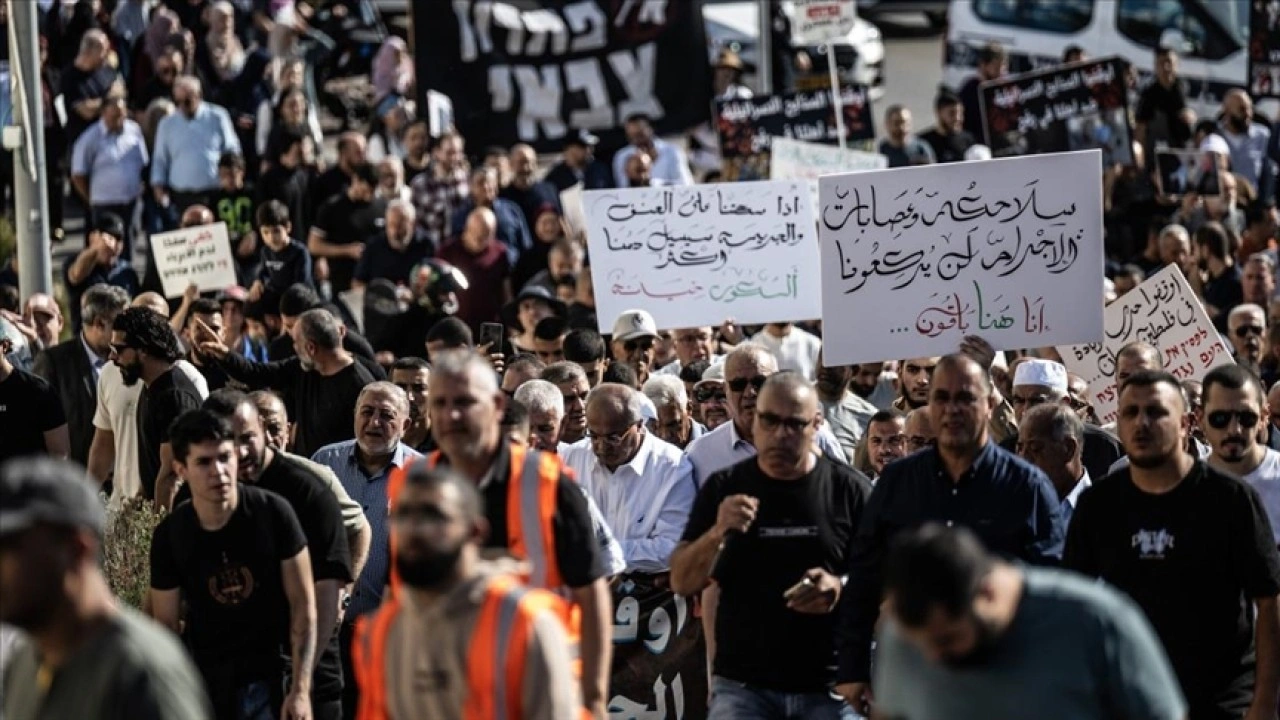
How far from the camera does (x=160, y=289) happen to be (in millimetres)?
16625

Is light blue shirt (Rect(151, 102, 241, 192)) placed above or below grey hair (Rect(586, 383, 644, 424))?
above

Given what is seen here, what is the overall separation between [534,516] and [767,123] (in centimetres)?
1375

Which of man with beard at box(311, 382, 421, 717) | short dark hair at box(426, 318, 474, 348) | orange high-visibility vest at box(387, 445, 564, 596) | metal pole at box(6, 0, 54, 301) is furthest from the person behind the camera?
metal pole at box(6, 0, 54, 301)

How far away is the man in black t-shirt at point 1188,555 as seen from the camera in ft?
24.2

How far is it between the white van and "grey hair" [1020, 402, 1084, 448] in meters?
14.9

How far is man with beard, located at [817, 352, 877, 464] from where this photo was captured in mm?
12070

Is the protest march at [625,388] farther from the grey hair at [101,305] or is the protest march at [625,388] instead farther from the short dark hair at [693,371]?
the short dark hair at [693,371]

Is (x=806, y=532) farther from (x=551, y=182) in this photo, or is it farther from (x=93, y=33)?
→ (x=93, y=33)

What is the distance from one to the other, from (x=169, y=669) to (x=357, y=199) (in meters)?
13.8

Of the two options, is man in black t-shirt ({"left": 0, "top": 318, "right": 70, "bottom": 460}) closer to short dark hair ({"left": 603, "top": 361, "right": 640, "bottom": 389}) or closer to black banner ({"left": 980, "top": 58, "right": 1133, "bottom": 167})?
short dark hair ({"left": 603, "top": 361, "right": 640, "bottom": 389})

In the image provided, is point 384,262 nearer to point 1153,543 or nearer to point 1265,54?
point 1265,54

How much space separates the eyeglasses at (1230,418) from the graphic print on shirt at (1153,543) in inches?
47.0

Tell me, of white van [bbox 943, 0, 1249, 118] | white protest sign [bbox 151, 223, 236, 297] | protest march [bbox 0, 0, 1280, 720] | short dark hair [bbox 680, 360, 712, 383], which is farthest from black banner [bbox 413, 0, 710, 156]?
short dark hair [bbox 680, 360, 712, 383]

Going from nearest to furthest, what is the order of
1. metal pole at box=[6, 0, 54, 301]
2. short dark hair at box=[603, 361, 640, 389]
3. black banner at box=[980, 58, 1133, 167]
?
short dark hair at box=[603, 361, 640, 389] < metal pole at box=[6, 0, 54, 301] < black banner at box=[980, 58, 1133, 167]
